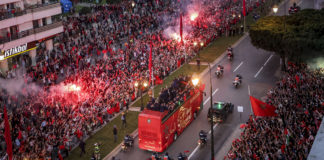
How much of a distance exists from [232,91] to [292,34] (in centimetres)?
863

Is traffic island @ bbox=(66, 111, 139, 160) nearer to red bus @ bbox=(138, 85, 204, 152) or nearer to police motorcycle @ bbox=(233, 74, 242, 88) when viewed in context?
red bus @ bbox=(138, 85, 204, 152)

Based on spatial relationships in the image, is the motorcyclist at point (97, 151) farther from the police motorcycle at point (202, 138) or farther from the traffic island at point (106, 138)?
the police motorcycle at point (202, 138)

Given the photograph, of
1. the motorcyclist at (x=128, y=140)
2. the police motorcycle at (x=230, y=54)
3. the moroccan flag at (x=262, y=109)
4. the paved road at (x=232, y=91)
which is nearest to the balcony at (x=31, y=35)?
the paved road at (x=232, y=91)

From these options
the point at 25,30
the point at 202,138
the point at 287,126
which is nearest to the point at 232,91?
the point at 202,138

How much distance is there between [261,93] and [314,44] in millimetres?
7049

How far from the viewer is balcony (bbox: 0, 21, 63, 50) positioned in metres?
49.5

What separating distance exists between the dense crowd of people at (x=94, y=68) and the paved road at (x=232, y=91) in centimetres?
393

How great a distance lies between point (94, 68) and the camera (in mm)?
45031

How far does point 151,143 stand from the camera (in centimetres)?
3131

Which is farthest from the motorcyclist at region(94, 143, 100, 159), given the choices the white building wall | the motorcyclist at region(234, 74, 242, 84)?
the white building wall

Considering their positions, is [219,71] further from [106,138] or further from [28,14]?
[28,14]

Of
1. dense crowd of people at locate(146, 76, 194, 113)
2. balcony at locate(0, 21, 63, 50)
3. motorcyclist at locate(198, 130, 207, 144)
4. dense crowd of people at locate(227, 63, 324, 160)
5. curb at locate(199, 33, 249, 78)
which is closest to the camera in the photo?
dense crowd of people at locate(227, 63, 324, 160)

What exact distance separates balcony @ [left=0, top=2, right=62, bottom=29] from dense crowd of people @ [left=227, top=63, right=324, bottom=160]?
31178 mm

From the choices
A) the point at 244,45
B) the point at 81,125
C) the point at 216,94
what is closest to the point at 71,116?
the point at 81,125
